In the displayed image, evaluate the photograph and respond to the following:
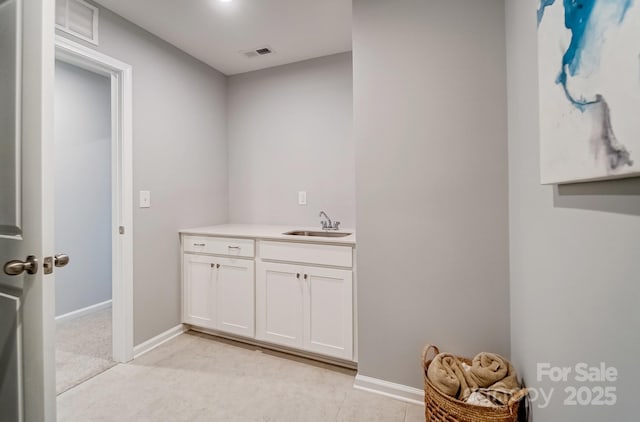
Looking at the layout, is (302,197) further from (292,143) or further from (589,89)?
(589,89)

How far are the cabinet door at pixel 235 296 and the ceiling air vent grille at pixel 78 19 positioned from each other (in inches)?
67.5

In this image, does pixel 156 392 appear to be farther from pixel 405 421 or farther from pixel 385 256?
pixel 385 256

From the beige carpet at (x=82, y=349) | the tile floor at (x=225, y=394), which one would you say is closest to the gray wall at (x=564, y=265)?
the tile floor at (x=225, y=394)

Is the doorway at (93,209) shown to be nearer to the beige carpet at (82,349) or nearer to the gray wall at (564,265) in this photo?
the beige carpet at (82,349)

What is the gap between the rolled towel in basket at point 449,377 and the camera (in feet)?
4.08

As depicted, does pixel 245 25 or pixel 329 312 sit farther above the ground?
pixel 245 25

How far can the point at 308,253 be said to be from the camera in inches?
78.0

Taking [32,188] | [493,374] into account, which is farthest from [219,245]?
[493,374]

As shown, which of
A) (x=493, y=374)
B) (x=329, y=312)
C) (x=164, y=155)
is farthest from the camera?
(x=164, y=155)

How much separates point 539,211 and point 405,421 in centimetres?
123

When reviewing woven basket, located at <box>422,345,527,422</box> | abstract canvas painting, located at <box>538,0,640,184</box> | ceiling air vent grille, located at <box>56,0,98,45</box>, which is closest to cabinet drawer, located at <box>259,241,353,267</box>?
woven basket, located at <box>422,345,527,422</box>

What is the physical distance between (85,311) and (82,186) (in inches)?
50.4

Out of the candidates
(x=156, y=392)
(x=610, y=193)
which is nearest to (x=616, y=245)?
(x=610, y=193)

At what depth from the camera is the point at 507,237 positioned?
1.44 meters
